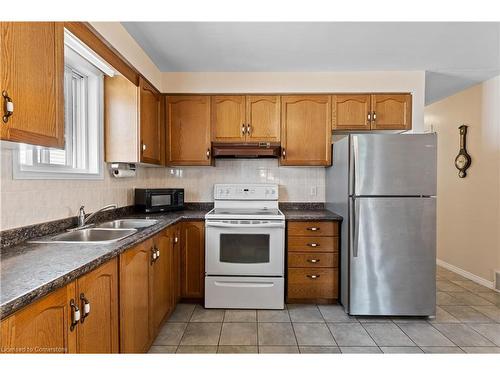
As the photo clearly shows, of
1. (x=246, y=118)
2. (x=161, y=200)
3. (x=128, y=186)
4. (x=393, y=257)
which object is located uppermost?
(x=246, y=118)

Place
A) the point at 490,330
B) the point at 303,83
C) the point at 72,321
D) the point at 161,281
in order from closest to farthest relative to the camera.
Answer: the point at 72,321
the point at 161,281
the point at 490,330
the point at 303,83

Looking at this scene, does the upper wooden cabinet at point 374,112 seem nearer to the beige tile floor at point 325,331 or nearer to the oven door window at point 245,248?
the oven door window at point 245,248

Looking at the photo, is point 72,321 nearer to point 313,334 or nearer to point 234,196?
point 313,334

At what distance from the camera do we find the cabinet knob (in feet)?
3.10

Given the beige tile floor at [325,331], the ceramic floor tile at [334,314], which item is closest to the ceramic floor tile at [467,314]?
the beige tile floor at [325,331]

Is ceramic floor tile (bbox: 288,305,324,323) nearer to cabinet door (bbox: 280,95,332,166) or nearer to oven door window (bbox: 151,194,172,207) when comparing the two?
cabinet door (bbox: 280,95,332,166)

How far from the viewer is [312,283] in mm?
2637

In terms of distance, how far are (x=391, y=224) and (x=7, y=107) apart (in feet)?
8.32

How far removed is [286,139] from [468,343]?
7.41 ft

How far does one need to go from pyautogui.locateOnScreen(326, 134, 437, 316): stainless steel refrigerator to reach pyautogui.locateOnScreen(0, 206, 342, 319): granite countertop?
175 centimetres

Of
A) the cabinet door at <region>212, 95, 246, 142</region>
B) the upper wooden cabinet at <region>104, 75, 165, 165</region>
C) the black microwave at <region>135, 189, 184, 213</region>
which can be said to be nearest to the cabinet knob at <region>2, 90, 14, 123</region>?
the upper wooden cabinet at <region>104, 75, 165, 165</region>

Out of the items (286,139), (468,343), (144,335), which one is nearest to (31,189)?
(144,335)

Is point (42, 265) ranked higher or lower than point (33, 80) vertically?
lower

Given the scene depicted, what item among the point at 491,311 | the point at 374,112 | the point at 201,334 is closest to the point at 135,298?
the point at 201,334
